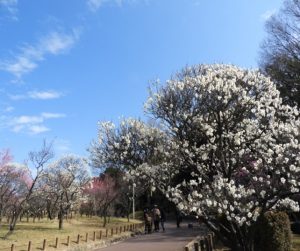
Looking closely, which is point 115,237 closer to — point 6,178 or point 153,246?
point 153,246

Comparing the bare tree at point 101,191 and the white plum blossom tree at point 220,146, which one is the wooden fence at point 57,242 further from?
the bare tree at point 101,191

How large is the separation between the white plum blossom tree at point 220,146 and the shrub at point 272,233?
5.96 feet

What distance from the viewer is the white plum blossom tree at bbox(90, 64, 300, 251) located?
11.8 meters

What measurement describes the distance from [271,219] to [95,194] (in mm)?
41027

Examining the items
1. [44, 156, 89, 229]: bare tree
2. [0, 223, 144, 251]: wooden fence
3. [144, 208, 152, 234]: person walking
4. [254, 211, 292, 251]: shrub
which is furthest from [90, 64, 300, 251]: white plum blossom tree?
[44, 156, 89, 229]: bare tree

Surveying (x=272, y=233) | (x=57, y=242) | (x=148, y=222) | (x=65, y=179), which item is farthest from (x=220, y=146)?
(x=65, y=179)

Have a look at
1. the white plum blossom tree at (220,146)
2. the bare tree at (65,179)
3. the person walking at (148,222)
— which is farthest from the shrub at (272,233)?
the bare tree at (65,179)

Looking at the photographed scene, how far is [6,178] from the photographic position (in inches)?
1287

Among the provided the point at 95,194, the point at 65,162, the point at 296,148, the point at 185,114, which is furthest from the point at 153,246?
the point at 95,194

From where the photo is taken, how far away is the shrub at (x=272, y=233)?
15055mm

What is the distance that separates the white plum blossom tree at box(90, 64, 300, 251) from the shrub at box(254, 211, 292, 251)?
5.96 feet

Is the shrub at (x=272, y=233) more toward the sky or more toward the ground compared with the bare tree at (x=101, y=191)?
more toward the ground

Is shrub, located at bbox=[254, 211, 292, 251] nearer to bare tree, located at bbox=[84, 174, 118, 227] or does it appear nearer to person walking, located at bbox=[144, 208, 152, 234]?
person walking, located at bbox=[144, 208, 152, 234]

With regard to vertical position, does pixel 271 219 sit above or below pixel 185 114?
below
